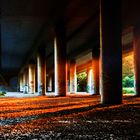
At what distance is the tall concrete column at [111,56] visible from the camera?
23000 mm

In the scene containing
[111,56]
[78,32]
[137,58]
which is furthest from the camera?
[78,32]

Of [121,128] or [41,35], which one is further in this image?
[41,35]

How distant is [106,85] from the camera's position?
23.1 metres

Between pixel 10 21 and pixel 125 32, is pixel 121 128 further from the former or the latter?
pixel 125 32

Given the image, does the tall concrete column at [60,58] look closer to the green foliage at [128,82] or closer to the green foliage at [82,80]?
the green foliage at [128,82]

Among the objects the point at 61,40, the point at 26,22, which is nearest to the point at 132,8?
the point at 61,40

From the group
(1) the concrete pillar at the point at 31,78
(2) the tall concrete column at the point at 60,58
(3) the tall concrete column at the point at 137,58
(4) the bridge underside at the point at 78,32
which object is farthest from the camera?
(1) the concrete pillar at the point at 31,78

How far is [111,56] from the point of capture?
75.6 feet

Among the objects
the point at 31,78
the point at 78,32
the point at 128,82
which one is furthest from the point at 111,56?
the point at 128,82

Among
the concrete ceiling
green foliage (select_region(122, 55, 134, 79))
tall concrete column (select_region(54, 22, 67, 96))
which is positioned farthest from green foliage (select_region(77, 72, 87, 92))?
tall concrete column (select_region(54, 22, 67, 96))

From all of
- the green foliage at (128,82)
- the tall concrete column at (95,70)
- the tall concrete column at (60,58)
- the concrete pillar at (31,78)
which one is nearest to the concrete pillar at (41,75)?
the tall concrete column at (95,70)

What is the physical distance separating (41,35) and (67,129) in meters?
37.5

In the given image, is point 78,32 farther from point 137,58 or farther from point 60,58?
point 137,58

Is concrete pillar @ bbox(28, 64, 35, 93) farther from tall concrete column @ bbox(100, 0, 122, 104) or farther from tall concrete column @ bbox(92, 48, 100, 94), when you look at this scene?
tall concrete column @ bbox(100, 0, 122, 104)
